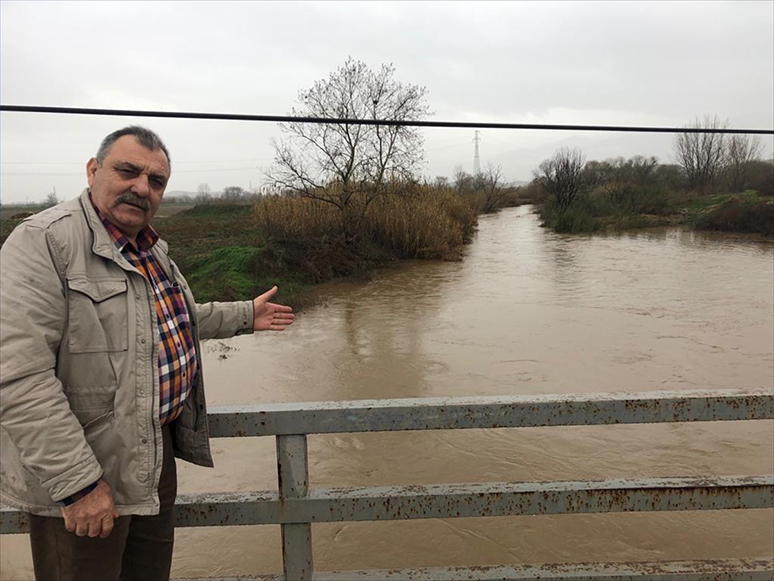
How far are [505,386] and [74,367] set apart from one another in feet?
19.2

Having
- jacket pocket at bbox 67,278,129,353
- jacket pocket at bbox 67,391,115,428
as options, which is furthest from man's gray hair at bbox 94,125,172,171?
jacket pocket at bbox 67,391,115,428

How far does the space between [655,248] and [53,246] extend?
2194cm

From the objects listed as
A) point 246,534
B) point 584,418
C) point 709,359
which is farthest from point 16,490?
point 709,359

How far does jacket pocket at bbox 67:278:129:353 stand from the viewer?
1349mm

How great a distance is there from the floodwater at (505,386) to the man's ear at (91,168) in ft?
9.04

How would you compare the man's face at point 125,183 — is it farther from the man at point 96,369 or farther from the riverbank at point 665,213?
the riverbank at point 665,213

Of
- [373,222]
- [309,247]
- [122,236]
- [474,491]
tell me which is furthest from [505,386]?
[373,222]

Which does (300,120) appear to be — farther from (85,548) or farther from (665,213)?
(665,213)

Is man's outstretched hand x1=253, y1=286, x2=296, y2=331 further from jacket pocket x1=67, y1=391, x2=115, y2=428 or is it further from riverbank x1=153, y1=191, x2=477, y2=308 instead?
riverbank x1=153, y1=191, x2=477, y2=308

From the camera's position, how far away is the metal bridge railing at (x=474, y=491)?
5.64ft

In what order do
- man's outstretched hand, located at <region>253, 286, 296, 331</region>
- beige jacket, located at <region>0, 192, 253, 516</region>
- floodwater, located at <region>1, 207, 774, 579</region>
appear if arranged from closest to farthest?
beige jacket, located at <region>0, 192, 253, 516</region>
man's outstretched hand, located at <region>253, 286, 296, 331</region>
floodwater, located at <region>1, 207, 774, 579</region>

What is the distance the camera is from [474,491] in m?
1.80

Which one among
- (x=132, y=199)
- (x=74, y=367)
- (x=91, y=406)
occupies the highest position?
(x=132, y=199)

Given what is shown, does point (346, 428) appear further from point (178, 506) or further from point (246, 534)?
point (246, 534)
